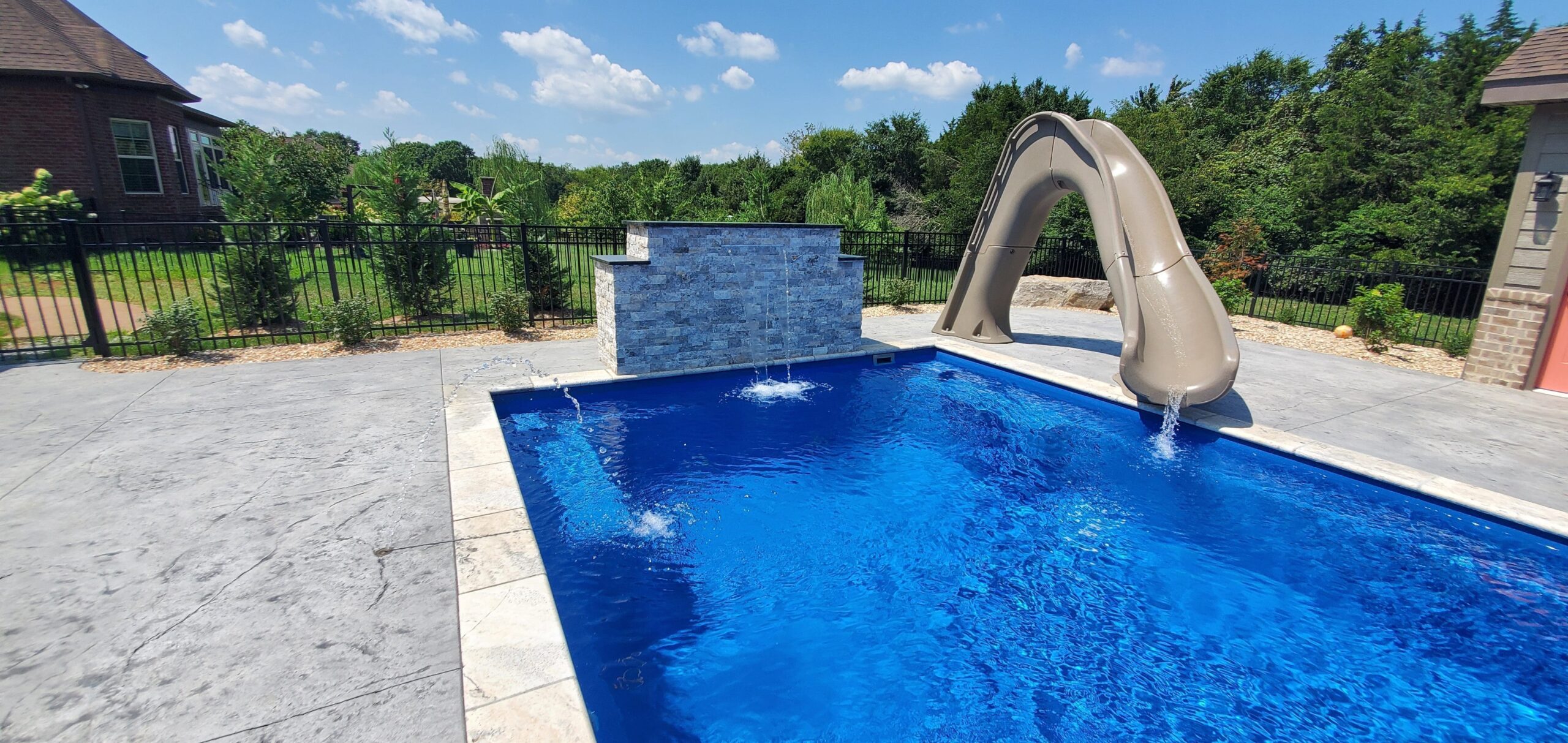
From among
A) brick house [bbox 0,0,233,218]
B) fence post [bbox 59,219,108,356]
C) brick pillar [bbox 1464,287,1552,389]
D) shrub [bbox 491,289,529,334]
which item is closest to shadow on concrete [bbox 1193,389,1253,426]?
brick pillar [bbox 1464,287,1552,389]

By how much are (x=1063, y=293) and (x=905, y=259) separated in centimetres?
388

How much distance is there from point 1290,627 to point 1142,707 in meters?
1.59

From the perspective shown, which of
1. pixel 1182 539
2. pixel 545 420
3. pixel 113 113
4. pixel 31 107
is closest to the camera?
pixel 1182 539

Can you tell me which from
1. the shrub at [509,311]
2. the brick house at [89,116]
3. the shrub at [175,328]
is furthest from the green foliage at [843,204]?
the brick house at [89,116]

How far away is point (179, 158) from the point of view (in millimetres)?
21266

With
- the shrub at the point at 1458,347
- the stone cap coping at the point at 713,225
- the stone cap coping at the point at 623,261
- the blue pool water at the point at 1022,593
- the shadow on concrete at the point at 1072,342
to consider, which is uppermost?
the stone cap coping at the point at 713,225

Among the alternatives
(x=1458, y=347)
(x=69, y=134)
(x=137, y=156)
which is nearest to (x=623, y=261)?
(x=1458, y=347)

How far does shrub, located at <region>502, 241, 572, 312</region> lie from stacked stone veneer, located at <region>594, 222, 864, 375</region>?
10.0 ft

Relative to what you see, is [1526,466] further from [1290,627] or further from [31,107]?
[31,107]

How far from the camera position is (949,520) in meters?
5.55

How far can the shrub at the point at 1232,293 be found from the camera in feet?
46.1

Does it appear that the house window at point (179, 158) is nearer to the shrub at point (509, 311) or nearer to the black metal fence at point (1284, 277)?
the shrub at point (509, 311)

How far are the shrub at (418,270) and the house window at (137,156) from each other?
1485cm

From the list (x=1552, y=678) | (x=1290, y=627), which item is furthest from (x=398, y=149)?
(x=1552, y=678)
